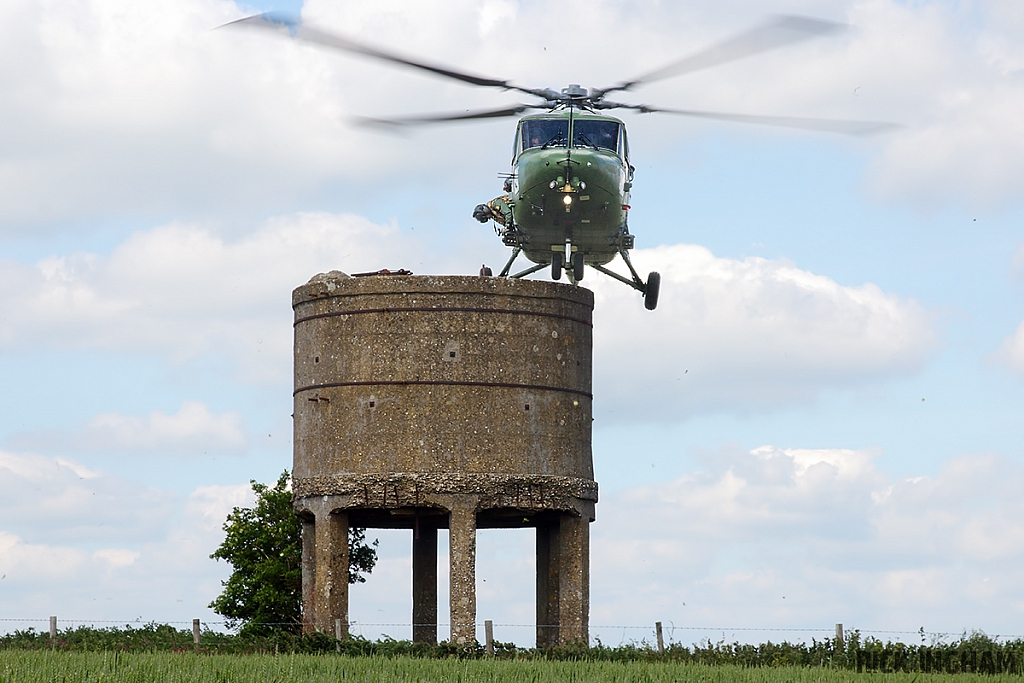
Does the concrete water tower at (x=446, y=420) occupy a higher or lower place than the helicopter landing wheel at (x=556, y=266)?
lower

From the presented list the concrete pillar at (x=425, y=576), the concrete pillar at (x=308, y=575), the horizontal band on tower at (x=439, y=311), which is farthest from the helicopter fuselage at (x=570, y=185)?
the concrete pillar at (x=308, y=575)

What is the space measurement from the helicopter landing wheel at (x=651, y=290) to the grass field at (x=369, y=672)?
13159 millimetres

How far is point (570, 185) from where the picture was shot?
1297 inches

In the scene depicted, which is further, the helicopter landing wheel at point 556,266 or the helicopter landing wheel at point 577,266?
the helicopter landing wheel at point 577,266

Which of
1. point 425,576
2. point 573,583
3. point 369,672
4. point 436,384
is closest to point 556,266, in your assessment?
point 436,384

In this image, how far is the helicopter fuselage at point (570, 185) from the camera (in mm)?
33062

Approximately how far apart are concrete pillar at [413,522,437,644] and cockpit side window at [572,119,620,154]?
9.38m

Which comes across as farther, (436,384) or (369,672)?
(436,384)

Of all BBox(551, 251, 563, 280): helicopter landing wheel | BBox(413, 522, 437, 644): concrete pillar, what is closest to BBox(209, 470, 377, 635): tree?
BBox(413, 522, 437, 644): concrete pillar

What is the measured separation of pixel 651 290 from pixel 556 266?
158 inches

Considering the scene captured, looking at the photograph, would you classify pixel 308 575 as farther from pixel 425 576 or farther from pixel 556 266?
pixel 556 266

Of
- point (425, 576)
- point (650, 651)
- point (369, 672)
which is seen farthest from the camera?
point (425, 576)

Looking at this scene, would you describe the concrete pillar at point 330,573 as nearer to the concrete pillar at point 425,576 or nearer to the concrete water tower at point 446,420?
the concrete water tower at point 446,420

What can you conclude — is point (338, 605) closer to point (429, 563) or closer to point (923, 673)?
point (429, 563)
